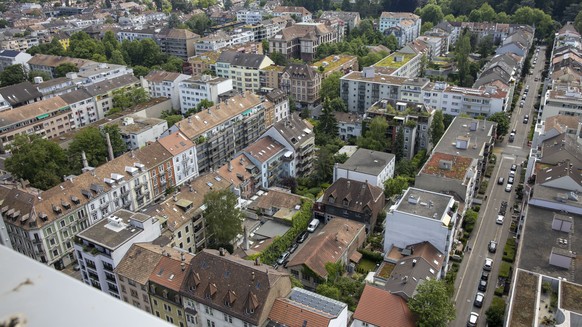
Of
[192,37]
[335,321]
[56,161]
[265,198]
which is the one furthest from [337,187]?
[192,37]

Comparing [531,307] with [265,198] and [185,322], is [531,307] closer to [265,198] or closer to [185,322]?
[185,322]

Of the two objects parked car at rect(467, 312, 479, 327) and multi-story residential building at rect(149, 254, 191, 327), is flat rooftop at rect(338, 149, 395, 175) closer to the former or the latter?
parked car at rect(467, 312, 479, 327)

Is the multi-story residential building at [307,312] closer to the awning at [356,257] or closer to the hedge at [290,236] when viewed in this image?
the hedge at [290,236]

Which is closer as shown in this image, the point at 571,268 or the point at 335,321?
the point at 335,321

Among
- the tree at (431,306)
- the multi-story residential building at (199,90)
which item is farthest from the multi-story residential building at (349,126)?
the tree at (431,306)

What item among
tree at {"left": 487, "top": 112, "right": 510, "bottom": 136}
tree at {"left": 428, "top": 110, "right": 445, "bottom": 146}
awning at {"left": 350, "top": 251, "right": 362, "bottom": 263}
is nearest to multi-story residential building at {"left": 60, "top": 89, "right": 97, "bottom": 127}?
awning at {"left": 350, "top": 251, "right": 362, "bottom": 263}

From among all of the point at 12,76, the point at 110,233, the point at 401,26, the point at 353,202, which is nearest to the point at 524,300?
the point at 353,202
